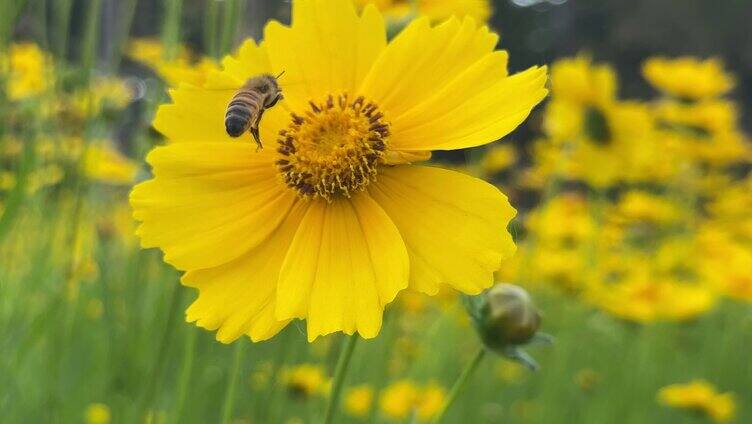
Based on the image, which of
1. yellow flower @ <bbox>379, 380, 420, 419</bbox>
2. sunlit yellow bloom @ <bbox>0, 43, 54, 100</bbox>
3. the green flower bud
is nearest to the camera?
the green flower bud

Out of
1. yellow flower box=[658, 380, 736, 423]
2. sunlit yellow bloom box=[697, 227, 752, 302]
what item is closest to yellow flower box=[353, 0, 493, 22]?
yellow flower box=[658, 380, 736, 423]

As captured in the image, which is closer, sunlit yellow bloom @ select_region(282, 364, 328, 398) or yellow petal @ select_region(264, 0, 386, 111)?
yellow petal @ select_region(264, 0, 386, 111)

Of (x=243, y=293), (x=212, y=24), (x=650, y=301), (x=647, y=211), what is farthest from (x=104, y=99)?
(x=647, y=211)

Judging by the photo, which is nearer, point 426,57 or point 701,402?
point 426,57

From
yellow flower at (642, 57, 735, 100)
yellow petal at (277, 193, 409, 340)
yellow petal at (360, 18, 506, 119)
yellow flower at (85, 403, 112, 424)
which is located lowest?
yellow flower at (85, 403, 112, 424)

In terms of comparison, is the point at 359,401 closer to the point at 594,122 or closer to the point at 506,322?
the point at 594,122

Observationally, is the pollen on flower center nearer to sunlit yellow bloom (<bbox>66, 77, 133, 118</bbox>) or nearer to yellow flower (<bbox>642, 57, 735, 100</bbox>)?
sunlit yellow bloom (<bbox>66, 77, 133, 118</bbox>)
